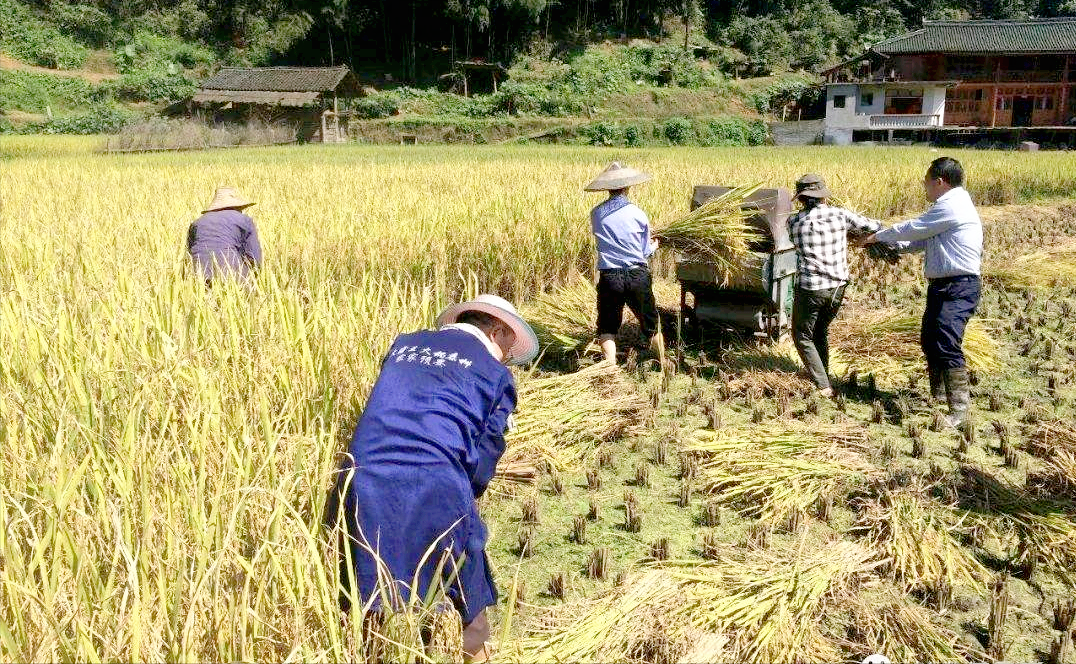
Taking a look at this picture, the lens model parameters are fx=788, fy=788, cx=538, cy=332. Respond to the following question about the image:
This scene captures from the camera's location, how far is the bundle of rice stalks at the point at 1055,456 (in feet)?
10.7

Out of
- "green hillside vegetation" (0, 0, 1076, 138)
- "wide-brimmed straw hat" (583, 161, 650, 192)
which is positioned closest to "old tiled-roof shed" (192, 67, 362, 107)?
"green hillside vegetation" (0, 0, 1076, 138)

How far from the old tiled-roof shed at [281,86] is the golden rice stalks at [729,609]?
29962 mm

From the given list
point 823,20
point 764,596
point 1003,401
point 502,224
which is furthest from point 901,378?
point 823,20

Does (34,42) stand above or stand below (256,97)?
above

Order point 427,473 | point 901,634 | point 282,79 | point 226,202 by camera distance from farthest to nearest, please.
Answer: point 282,79
point 226,202
point 901,634
point 427,473

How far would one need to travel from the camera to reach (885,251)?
429 centimetres

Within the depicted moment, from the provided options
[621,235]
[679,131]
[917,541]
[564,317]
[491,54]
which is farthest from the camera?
[491,54]

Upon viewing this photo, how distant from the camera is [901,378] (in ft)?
15.6

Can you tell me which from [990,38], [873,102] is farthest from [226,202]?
[990,38]

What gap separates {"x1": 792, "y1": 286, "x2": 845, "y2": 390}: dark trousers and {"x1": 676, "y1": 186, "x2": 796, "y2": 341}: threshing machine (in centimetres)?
32

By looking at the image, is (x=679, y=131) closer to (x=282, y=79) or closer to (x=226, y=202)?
(x=282, y=79)

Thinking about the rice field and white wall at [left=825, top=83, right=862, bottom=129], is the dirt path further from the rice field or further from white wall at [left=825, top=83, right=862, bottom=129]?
the rice field

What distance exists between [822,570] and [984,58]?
38860mm

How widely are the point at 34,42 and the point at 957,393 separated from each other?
48963mm
